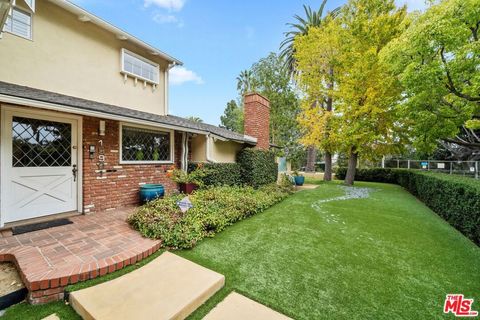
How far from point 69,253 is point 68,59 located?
5.03m

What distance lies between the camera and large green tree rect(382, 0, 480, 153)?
647 centimetres

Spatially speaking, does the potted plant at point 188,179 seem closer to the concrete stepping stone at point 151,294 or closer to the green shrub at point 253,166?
the green shrub at point 253,166

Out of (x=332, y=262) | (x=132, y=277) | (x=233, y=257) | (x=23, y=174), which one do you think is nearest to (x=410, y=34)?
(x=332, y=262)

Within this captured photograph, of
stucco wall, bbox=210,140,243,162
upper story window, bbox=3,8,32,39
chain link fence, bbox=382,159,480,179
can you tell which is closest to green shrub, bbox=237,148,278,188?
stucco wall, bbox=210,140,243,162

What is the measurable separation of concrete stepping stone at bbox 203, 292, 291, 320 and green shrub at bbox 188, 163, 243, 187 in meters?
4.76

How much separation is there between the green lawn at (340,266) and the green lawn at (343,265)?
0.01 m

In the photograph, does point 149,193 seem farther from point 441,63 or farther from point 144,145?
point 441,63

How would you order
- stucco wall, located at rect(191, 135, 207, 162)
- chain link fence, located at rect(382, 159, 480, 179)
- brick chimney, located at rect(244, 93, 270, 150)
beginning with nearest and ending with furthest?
stucco wall, located at rect(191, 135, 207, 162) → brick chimney, located at rect(244, 93, 270, 150) → chain link fence, located at rect(382, 159, 480, 179)

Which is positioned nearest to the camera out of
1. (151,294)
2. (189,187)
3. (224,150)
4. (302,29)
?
(151,294)

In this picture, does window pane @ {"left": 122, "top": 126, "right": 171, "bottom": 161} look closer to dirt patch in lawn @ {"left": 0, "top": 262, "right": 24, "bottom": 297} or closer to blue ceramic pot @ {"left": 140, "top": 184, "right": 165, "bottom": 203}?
blue ceramic pot @ {"left": 140, "top": 184, "right": 165, "bottom": 203}

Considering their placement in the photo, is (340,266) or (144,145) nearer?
(340,266)

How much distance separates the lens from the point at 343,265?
3314 mm

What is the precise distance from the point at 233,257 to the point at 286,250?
3.31ft

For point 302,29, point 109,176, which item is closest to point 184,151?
point 109,176
